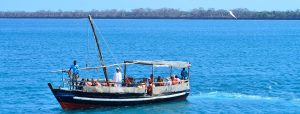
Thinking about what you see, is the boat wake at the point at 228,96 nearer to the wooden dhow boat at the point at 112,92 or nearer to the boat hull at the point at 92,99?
the wooden dhow boat at the point at 112,92

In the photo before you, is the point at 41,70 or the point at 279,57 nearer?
the point at 41,70

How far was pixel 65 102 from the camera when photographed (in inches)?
1660

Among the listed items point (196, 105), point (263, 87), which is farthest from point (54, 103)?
point (263, 87)

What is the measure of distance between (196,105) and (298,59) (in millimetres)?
44184

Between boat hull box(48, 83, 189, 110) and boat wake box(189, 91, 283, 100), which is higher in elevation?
boat hull box(48, 83, 189, 110)

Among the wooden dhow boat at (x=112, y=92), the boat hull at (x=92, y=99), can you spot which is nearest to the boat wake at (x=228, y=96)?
the wooden dhow boat at (x=112, y=92)

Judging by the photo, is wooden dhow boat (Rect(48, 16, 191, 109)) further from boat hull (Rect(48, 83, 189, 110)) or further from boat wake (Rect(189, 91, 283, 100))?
boat wake (Rect(189, 91, 283, 100))

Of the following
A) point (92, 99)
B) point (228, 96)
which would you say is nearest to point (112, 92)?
point (92, 99)

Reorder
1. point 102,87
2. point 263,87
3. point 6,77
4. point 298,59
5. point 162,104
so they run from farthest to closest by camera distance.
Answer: point 298,59, point 6,77, point 263,87, point 162,104, point 102,87

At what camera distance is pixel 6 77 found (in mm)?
61719

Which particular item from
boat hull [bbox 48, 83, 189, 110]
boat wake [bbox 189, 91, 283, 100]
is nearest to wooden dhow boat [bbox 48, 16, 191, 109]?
boat hull [bbox 48, 83, 189, 110]

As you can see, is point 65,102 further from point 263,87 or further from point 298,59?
point 298,59

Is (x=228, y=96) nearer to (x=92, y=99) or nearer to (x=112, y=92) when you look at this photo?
(x=112, y=92)

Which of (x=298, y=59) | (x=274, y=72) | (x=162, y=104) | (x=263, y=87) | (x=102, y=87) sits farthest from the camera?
(x=298, y=59)
